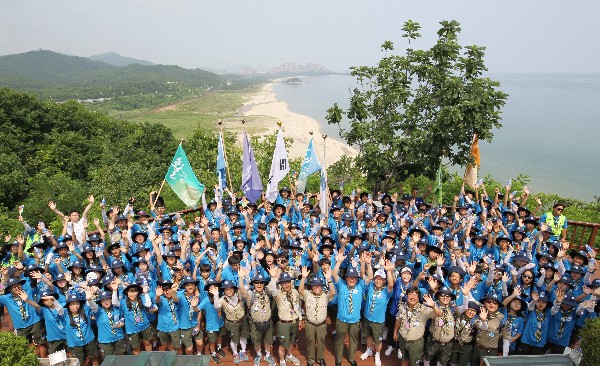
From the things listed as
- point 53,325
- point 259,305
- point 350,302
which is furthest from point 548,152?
point 53,325

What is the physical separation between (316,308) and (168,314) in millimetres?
2541

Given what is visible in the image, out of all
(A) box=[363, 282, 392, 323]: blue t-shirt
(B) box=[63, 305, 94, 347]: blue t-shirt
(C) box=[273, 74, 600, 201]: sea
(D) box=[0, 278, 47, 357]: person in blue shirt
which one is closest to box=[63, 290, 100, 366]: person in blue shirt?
(B) box=[63, 305, 94, 347]: blue t-shirt

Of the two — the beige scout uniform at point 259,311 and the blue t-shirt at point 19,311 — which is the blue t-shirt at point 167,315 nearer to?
the beige scout uniform at point 259,311

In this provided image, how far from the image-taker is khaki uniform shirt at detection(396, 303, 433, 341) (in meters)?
6.49

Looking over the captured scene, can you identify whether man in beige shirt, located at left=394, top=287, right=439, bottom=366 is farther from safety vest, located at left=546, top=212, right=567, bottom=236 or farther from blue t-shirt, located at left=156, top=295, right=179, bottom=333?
safety vest, located at left=546, top=212, right=567, bottom=236

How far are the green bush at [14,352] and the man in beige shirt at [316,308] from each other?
394 centimetres

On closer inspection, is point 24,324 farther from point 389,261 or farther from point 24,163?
point 24,163

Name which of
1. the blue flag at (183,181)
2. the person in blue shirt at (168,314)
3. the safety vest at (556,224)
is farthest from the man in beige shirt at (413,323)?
the blue flag at (183,181)

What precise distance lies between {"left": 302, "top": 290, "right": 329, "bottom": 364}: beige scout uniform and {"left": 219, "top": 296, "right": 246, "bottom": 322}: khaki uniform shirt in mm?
1151

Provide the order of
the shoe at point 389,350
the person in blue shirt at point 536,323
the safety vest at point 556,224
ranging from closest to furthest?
the person in blue shirt at point 536,323 → the shoe at point 389,350 → the safety vest at point 556,224

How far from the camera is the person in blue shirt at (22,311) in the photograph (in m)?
6.96

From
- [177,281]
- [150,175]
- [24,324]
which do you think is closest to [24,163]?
[150,175]

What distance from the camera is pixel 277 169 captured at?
11.2 meters

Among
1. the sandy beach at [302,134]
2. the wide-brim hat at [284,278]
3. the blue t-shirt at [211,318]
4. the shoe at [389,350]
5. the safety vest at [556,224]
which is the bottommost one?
the sandy beach at [302,134]
